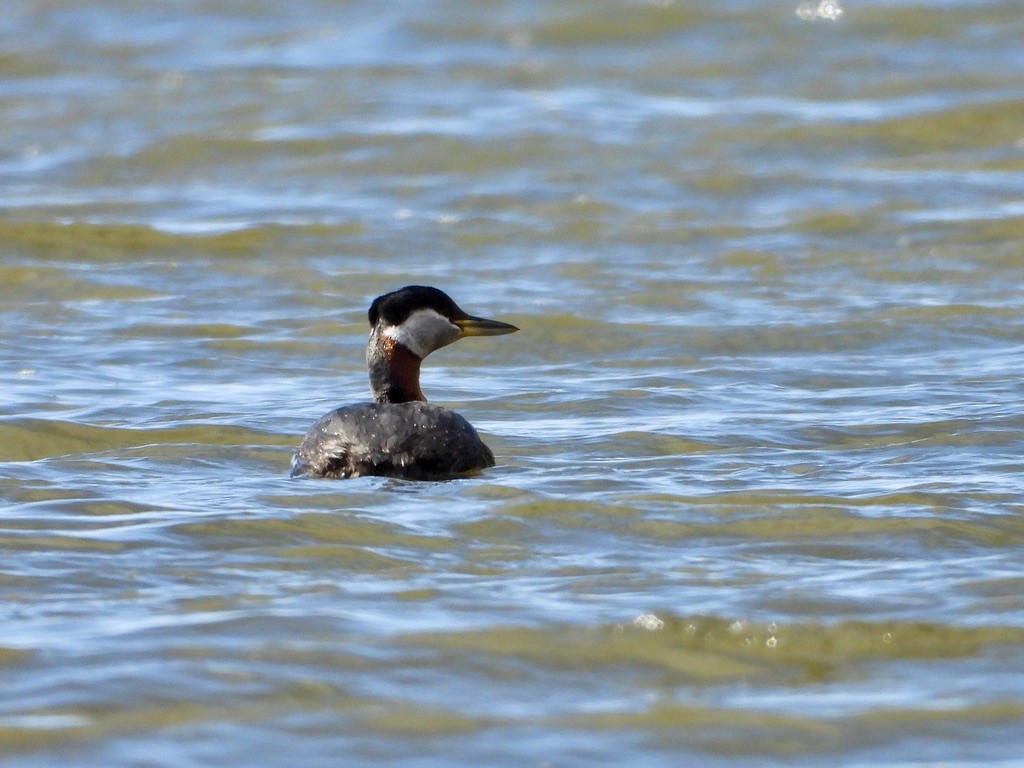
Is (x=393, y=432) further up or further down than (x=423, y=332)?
further down

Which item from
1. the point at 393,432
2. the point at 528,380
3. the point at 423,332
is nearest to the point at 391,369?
the point at 423,332

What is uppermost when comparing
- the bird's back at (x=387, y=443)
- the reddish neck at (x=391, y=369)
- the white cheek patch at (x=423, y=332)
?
the white cheek patch at (x=423, y=332)

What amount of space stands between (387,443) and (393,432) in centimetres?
6

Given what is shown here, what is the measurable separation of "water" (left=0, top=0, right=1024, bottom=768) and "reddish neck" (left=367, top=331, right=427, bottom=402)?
62 centimetres

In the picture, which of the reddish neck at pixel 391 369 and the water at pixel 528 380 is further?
the reddish neck at pixel 391 369

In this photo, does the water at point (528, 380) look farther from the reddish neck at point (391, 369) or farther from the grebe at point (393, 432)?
the reddish neck at point (391, 369)

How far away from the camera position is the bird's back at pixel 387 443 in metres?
8.59

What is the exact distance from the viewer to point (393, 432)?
860 centimetres

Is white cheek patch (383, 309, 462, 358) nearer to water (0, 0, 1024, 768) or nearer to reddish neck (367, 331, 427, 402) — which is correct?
reddish neck (367, 331, 427, 402)

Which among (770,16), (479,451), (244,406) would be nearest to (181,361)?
(244,406)

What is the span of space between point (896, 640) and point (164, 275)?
9.39m

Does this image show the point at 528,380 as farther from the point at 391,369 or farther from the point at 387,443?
the point at 387,443

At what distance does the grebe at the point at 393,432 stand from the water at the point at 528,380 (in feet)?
0.57

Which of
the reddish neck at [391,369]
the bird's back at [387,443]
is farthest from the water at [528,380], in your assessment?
the reddish neck at [391,369]
